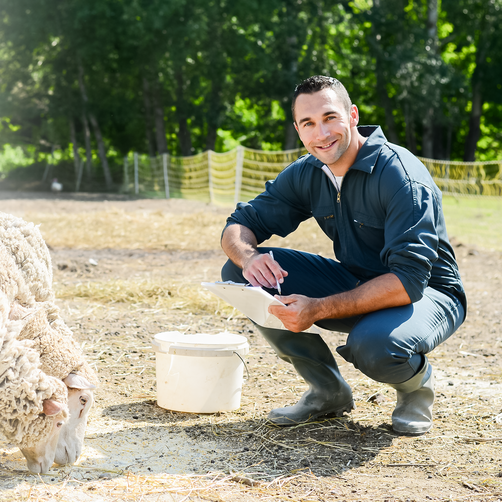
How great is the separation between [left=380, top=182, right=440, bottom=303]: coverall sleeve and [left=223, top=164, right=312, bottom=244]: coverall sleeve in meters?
0.74

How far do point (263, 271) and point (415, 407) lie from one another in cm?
101

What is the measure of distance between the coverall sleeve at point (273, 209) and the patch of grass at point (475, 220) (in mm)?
7364

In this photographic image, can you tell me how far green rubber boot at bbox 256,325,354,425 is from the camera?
10.5 ft

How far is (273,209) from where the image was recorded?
350cm

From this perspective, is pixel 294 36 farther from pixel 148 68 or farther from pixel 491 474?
pixel 491 474

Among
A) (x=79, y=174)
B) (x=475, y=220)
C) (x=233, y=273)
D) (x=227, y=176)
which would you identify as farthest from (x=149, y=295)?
(x=79, y=174)

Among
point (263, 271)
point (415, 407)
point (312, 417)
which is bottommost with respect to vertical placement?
point (312, 417)

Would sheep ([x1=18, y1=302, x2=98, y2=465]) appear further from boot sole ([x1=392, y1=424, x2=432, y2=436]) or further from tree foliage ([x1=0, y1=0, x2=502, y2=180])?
tree foliage ([x1=0, y1=0, x2=502, y2=180])

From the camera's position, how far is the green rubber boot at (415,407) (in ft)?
9.84

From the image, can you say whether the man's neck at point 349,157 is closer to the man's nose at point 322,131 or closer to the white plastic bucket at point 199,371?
the man's nose at point 322,131

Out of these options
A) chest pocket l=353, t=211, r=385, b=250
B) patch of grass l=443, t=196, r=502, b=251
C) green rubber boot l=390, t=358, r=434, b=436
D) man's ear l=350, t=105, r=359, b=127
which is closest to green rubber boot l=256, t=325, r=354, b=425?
green rubber boot l=390, t=358, r=434, b=436

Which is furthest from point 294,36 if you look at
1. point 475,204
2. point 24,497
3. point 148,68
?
point 24,497

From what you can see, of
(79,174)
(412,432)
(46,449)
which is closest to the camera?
(46,449)

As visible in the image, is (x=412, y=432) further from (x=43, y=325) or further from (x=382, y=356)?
(x=43, y=325)
